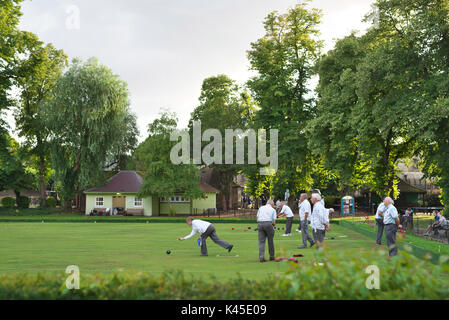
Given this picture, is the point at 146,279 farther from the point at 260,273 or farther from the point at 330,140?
the point at 330,140

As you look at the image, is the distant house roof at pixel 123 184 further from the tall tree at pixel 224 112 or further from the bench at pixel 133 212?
the tall tree at pixel 224 112

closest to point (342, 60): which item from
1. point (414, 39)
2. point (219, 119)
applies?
point (414, 39)

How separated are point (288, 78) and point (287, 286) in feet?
128

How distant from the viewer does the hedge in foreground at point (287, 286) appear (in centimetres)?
610

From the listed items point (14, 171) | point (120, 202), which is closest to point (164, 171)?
point (120, 202)

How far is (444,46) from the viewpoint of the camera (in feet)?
89.4

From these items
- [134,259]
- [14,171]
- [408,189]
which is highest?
[14,171]

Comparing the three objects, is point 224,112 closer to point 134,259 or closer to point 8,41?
point 8,41

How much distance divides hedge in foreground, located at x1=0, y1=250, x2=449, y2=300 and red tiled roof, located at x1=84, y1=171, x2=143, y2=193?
4631cm

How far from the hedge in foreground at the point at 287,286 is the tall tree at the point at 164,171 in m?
38.5

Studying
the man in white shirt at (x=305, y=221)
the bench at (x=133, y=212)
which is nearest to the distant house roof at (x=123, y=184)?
the bench at (x=133, y=212)

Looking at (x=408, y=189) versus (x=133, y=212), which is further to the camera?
(x=408, y=189)

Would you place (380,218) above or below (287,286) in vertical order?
above

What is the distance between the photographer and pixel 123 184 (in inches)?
2116
